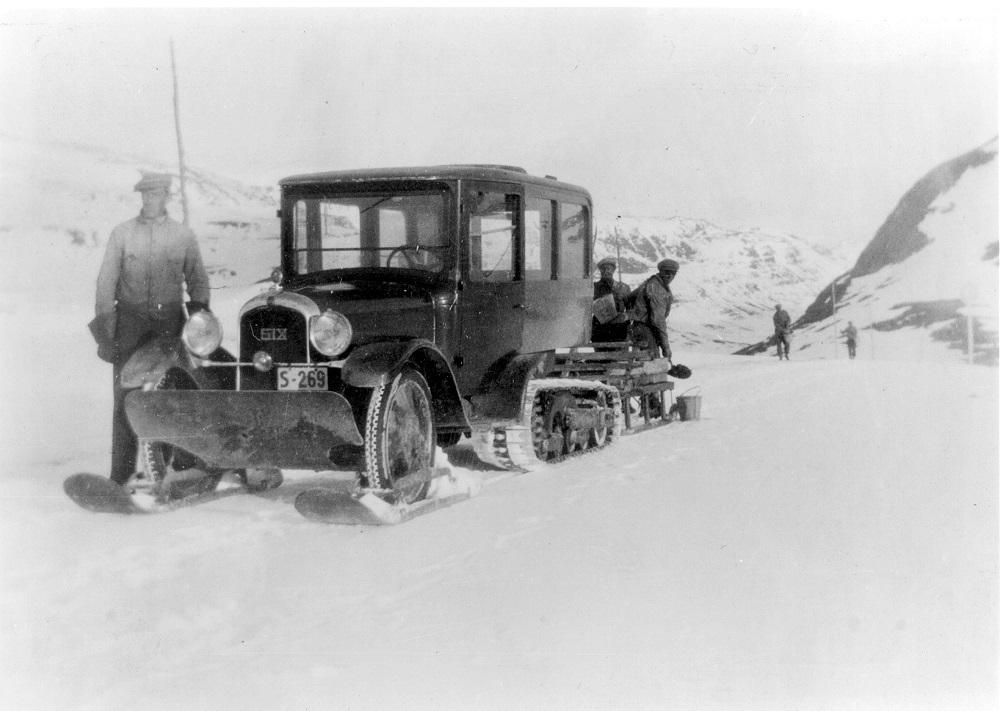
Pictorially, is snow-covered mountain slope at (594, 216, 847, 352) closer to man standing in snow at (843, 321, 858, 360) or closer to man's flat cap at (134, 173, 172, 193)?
man standing in snow at (843, 321, 858, 360)

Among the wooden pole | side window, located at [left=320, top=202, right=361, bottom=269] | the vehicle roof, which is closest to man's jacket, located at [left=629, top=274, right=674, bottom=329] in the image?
the vehicle roof

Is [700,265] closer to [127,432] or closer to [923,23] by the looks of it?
[923,23]

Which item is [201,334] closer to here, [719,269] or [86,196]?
[86,196]

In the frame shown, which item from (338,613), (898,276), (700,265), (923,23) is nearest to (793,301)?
(898,276)

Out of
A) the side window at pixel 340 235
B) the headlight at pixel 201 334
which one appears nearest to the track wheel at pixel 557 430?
the side window at pixel 340 235

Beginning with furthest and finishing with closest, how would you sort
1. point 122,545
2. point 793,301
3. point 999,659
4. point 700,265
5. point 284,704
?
1. point 793,301
2. point 700,265
3. point 122,545
4. point 999,659
5. point 284,704

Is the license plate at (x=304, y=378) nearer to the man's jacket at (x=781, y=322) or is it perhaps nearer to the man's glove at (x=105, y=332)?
the man's glove at (x=105, y=332)

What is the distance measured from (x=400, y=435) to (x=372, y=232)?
1.66m

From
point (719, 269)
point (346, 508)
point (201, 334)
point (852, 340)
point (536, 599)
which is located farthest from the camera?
point (852, 340)

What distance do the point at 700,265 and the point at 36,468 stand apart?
13.7 meters

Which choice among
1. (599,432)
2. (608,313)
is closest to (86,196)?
(599,432)

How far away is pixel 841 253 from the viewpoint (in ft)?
46.8

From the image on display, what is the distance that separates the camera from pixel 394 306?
6.66 metres

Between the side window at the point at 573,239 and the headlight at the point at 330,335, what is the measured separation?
2.85m
